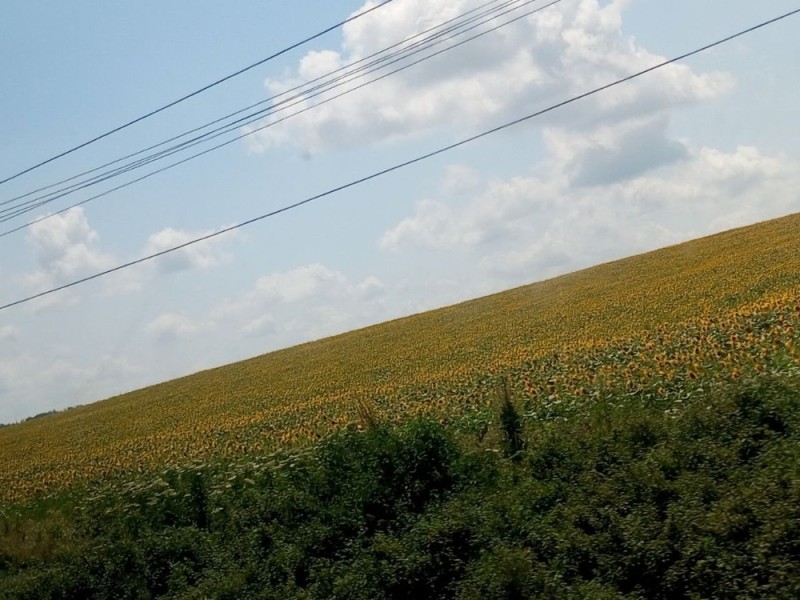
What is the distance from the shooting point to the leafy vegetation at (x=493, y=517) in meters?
7.97

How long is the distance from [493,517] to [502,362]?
521 inches

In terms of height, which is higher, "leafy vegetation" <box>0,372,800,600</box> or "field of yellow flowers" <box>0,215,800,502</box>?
"field of yellow flowers" <box>0,215,800,502</box>

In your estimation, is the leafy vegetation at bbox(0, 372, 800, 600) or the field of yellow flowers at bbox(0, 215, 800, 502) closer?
the leafy vegetation at bbox(0, 372, 800, 600)

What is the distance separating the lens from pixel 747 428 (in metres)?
9.80

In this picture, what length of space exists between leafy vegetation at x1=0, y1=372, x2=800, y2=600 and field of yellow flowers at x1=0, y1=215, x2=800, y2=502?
2698 mm

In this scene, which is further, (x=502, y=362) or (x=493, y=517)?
(x=502, y=362)

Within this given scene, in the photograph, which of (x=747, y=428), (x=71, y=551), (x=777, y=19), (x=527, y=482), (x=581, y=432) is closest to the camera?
(x=747, y=428)

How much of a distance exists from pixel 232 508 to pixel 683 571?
7.86 m

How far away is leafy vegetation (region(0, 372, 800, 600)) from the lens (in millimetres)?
7969

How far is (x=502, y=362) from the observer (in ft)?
75.5

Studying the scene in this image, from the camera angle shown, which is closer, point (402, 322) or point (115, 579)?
point (115, 579)

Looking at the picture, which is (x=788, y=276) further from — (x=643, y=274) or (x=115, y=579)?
(x=115, y=579)

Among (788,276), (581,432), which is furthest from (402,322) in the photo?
(581,432)

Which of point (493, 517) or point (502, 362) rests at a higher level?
point (502, 362)
